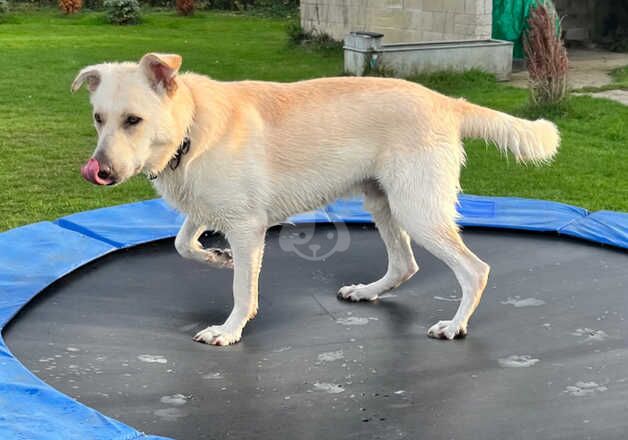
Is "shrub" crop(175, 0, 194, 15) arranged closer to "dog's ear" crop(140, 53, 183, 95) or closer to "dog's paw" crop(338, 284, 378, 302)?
"dog's paw" crop(338, 284, 378, 302)

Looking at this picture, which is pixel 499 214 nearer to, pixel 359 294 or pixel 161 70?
pixel 359 294

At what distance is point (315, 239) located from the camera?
4.44 metres

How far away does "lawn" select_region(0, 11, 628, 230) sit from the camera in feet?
19.8

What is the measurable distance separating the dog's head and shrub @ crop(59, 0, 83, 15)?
15.3 m

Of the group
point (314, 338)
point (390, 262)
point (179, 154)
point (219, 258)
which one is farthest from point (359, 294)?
point (179, 154)

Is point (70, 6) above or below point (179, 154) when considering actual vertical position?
below

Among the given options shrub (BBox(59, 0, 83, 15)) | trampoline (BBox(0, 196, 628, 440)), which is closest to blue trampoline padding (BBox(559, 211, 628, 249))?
trampoline (BBox(0, 196, 628, 440))

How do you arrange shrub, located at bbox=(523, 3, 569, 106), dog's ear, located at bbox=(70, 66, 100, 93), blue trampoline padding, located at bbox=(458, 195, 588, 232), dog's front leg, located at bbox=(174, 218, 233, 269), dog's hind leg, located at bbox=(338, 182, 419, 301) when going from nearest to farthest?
1. dog's ear, located at bbox=(70, 66, 100, 93)
2. dog's front leg, located at bbox=(174, 218, 233, 269)
3. dog's hind leg, located at bbox=(338, 182, 419, 301)
4. blue trampoline padding, located at bbox=(458, 195, 588, 232)
5. shrub, located at bbox=(523, 3, 569, 106)

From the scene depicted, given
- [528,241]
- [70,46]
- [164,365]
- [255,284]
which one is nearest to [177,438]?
[164,365]

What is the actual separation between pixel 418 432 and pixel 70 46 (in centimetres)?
1122

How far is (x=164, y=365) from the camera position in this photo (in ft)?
9.91

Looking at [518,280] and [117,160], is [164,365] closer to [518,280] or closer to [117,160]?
[117,160]

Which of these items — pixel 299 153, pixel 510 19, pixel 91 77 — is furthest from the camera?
pixel 510 19

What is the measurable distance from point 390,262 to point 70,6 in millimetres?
15125
